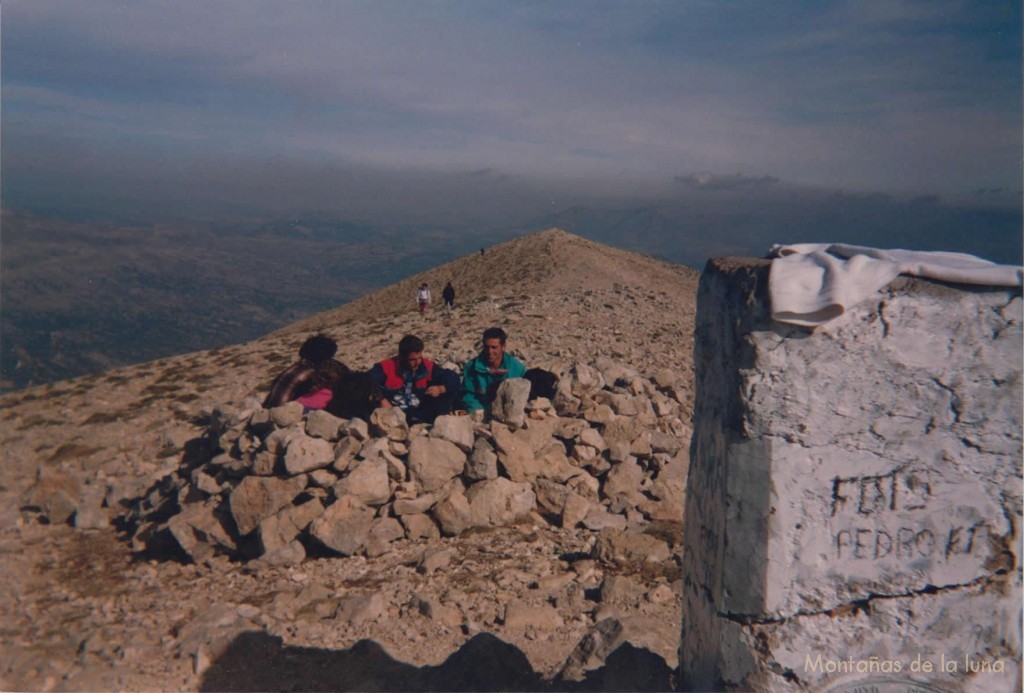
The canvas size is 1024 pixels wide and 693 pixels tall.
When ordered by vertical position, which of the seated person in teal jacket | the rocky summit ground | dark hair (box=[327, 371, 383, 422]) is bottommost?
the rocky summit ground

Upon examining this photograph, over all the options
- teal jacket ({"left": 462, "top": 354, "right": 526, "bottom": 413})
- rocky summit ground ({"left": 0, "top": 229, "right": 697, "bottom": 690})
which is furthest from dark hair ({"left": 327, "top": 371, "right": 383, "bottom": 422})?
rocky summit ground ({"left": 0, "top": 229, "right": 697, "bottom": 690})

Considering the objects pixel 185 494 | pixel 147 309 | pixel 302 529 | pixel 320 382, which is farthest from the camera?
pixel 147 309

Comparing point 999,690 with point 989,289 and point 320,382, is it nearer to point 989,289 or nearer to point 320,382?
point 989,289

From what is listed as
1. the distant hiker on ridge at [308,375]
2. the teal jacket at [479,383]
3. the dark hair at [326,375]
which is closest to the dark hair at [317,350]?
the distant hiker on ridge at [308,375]

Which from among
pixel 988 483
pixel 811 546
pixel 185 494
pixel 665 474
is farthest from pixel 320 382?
pixel 988 483

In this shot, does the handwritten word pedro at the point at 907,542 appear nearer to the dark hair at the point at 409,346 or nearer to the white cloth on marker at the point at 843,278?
the white cloth on marker at the point at 843,278

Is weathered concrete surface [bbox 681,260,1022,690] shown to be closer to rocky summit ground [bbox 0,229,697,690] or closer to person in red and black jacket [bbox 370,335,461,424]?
rocky summit ground [bbox 0,229,697,690]

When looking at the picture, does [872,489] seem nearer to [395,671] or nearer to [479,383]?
[395,671]
